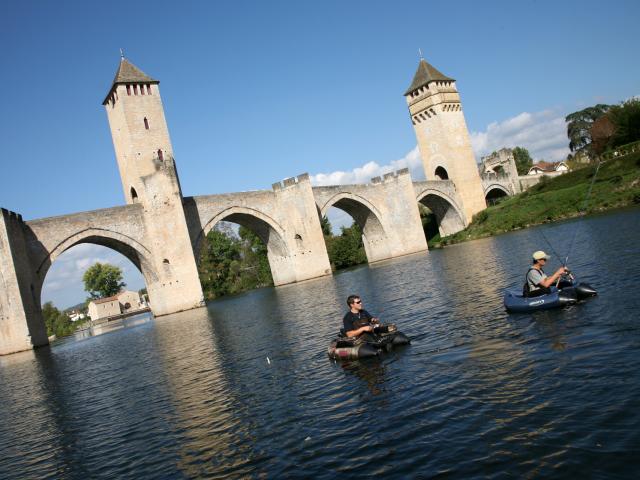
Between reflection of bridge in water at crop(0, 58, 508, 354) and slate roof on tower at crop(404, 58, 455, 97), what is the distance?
643 mm

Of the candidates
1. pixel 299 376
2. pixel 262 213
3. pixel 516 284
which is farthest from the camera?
pixel 262 213

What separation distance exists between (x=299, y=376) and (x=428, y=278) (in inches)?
480

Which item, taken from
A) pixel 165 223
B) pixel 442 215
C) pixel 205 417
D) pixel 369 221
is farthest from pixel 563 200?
pixel 205 417

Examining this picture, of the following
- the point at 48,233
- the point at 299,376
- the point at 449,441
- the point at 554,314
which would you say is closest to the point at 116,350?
the point at 48,233

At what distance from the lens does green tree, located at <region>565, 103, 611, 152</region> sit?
92938mm

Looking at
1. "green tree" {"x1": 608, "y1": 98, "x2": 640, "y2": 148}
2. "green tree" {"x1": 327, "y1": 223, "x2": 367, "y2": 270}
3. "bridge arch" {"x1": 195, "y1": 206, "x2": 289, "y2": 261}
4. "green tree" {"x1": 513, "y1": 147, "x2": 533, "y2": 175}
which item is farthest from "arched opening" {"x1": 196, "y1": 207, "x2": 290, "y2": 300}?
"green tree" {"x1": 513, "y1": 147, "x2": 533, "y2": 175}

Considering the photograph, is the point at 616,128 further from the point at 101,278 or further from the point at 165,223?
the point at 101,278

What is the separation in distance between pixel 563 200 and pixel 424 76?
17.1 meters

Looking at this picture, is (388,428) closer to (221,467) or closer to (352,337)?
(221,467)

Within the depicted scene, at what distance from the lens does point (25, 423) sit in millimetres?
10469

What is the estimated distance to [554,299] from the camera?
1027cm

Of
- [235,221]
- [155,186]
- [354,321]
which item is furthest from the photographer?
[235,221]

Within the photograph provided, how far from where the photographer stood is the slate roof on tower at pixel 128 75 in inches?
1378

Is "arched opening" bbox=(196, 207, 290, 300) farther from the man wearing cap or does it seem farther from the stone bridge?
the man wearing cap
